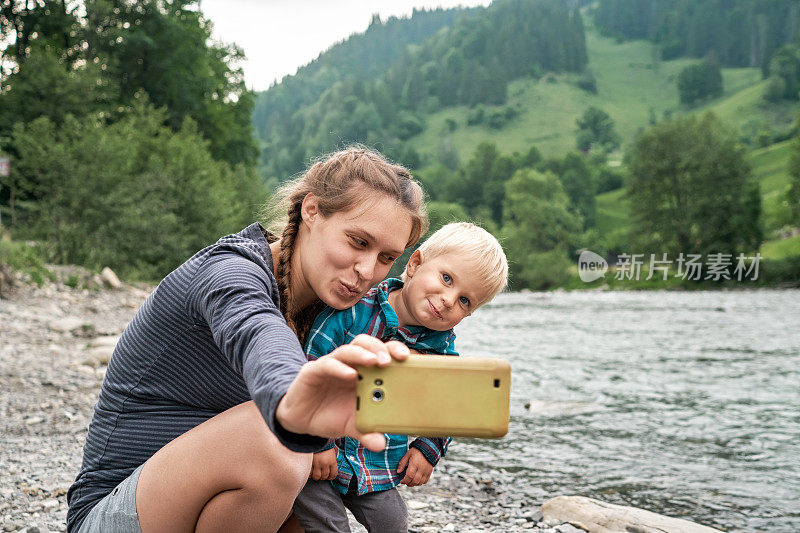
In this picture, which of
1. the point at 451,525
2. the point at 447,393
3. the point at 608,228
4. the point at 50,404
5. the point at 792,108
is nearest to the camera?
the point at 447,393

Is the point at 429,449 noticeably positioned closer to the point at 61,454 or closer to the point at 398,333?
the point at 398,333

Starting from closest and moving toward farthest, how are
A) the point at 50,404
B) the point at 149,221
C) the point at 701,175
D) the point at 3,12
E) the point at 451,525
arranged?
1. the point at 451,525
2. the point at 50,404
3. the point at 149,221
4. the point at 3,12
5. the point at 701,175

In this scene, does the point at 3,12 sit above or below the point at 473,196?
above

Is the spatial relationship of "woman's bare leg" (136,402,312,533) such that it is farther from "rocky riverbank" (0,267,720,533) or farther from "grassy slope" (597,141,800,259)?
"grassy slope" (597,141,800,259)

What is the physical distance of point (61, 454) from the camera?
4.82 m

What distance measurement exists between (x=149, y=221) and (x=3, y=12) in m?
14.7

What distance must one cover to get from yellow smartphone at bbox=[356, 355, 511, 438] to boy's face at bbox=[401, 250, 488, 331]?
150 centimetres

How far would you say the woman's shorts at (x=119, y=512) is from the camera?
2.06m

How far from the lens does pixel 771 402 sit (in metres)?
9.10

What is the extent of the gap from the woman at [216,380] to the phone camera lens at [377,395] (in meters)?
0.54

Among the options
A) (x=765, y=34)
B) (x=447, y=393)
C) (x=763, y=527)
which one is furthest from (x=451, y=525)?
(x=765, y=34)

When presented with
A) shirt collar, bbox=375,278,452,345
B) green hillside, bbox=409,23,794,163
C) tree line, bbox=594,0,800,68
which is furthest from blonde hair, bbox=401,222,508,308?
tree line, bbox=594,0,800,68

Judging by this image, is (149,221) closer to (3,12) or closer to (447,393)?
(3,12)

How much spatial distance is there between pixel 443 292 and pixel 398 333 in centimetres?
23
